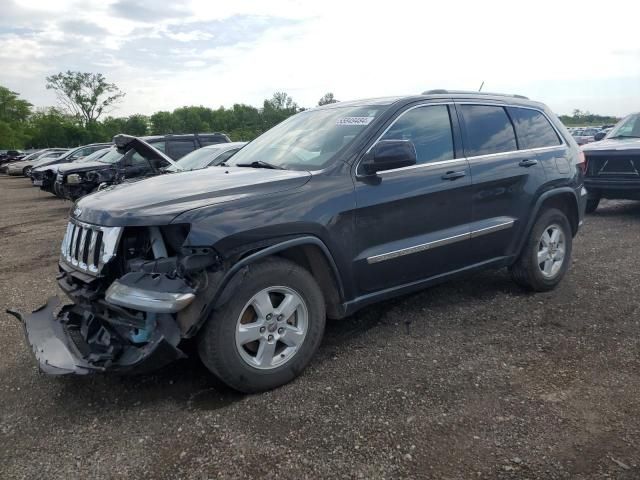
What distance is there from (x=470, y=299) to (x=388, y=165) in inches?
76.9

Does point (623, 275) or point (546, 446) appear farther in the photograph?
point (623, 275)

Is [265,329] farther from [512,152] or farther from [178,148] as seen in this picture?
[178,148]

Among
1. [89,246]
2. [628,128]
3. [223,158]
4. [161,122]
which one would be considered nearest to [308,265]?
[89,246]

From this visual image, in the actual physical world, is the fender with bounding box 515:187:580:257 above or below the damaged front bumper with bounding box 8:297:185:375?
above

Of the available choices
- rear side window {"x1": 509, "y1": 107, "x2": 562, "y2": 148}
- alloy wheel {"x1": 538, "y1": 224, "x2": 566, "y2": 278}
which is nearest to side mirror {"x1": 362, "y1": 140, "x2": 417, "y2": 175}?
rear side window {"x1": 509, "y1": 107, "x2": 562, "y2": 148}

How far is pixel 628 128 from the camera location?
9781 millimetres

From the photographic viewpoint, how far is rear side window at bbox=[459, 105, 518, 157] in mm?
4562

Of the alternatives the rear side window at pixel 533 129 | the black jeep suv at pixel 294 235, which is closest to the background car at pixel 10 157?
the black jeep suv at pixel 294 235

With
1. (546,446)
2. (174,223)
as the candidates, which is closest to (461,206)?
(546,446)

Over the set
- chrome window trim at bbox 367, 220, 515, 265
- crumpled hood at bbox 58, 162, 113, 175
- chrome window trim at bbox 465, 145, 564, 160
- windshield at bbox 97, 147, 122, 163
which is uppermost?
chrome window trim at bbox 465, 145, 564, 160

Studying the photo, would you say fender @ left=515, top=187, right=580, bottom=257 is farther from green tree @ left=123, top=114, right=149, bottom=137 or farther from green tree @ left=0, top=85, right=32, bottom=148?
green tree @ left=123, top=114, right=149, bottom=137

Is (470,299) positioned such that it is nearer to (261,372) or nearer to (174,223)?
(261,372)

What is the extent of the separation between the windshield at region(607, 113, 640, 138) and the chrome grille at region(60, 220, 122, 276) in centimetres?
944

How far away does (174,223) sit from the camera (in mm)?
3031
